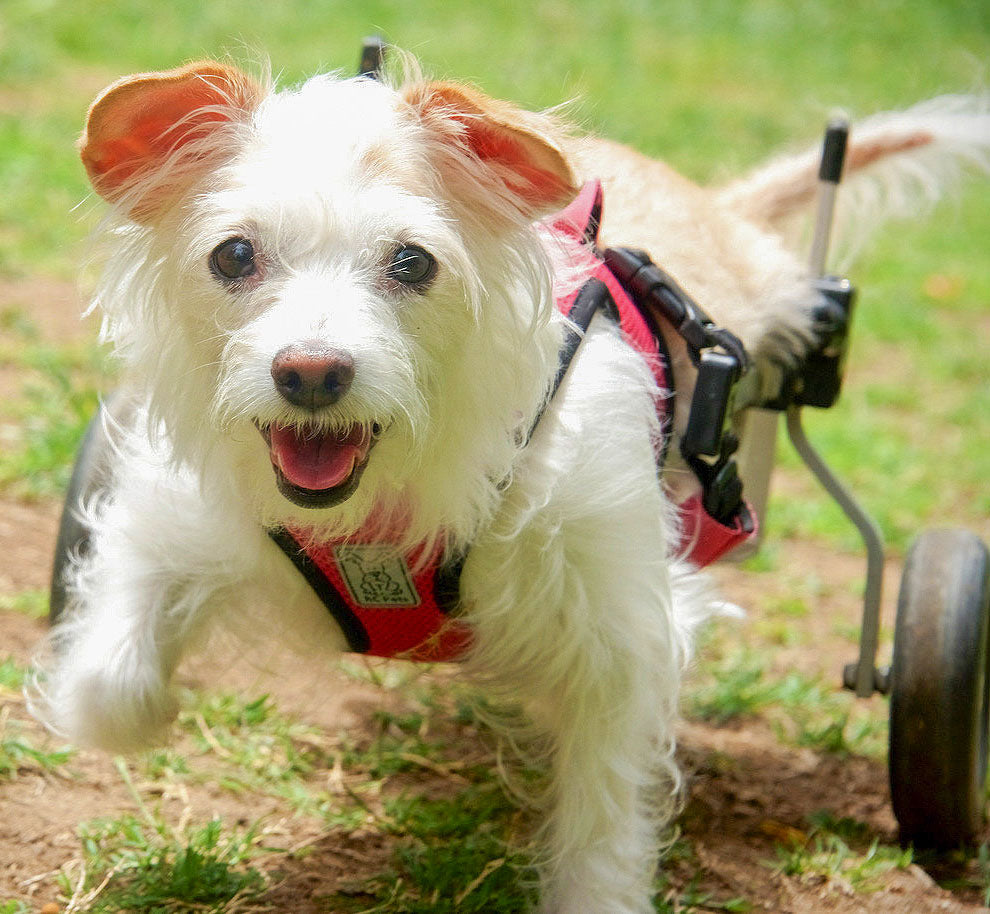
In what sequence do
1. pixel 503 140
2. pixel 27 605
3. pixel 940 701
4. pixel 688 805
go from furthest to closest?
pixel 27 605
pixel 688 805
pixel 940 701
pixel 503 140

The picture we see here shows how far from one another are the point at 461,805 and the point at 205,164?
1572 mm

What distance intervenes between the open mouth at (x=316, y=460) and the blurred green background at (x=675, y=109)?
2.01 ft

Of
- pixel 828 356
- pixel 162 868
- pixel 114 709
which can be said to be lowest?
pixel 162 868

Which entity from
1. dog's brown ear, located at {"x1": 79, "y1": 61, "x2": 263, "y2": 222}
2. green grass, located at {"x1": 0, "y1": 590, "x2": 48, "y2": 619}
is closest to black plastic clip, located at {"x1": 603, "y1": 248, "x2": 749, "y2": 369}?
dog's brown ear, located at {"x1": 79, "y1": 61, "x2": 263, "y2": 222}

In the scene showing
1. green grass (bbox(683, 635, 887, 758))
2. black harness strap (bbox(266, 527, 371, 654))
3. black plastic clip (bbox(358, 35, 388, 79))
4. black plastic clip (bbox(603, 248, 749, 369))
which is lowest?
green grass (bbox(683, 635, 887, 758))

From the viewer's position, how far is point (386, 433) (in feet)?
7.36

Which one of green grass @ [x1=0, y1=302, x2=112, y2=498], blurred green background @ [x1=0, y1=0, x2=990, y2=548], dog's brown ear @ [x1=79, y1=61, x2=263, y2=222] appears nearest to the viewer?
dog's brown ear @ [x1=79, y1=61, x2=263, y2=222]

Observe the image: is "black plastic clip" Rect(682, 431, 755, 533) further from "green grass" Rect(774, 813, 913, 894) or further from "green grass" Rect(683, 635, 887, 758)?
"green grass" Rect(683, 635, 887, 758)

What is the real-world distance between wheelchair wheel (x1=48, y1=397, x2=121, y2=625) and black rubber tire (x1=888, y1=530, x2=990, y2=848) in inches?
72.9

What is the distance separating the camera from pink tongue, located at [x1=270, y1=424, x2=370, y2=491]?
Result: 218 cm

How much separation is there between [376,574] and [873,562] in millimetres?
1448

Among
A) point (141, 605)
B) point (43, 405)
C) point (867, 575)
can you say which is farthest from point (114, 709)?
point (43, 405)

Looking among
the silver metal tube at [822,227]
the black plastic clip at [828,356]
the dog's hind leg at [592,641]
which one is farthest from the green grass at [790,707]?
the silver metal tube at [822,227]

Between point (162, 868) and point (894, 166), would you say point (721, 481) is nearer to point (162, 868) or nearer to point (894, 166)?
point (162, 868)
